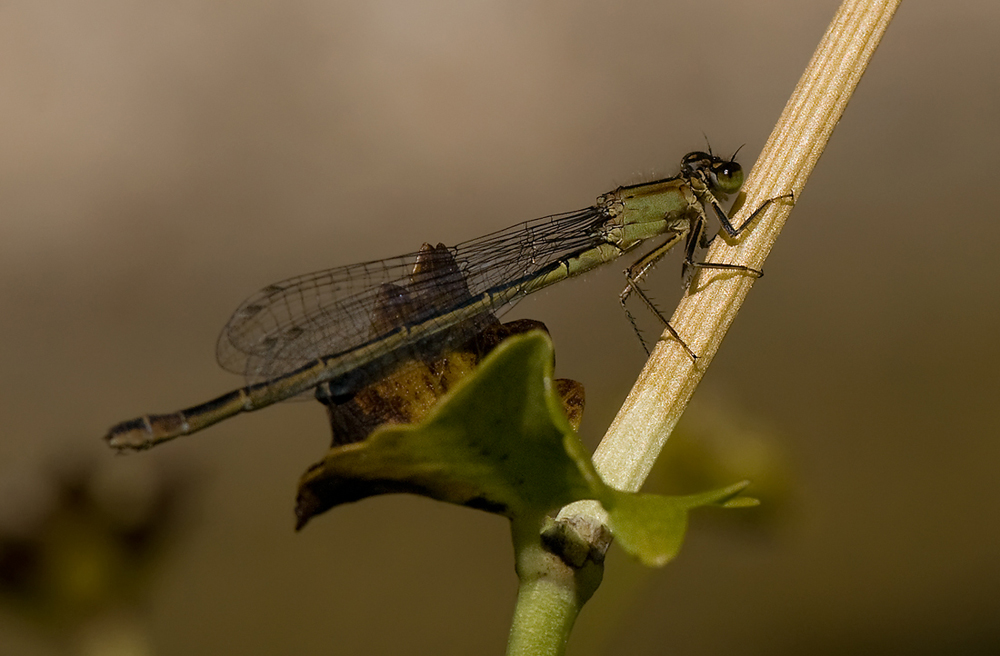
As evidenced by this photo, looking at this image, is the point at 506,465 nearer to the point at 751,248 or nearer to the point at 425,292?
the point at 751,248

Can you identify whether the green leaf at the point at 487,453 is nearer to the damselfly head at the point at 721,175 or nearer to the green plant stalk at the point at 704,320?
the green plant stalk at the point at 704,320

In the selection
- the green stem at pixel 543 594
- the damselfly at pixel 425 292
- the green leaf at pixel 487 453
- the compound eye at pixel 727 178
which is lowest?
the green stem at pixel 543 594

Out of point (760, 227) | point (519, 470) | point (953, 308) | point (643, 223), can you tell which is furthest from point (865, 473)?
point (519, 470)

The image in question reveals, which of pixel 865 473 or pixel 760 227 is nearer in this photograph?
pixel 760 227

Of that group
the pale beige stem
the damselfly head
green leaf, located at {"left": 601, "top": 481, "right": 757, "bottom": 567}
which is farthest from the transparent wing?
green leaf, located at {"left": 601, "top": 481, "right": 757, "bottom": 567}

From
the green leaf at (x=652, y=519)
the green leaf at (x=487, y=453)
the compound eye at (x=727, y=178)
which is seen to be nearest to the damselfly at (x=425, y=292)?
the compound eye at (x=727, y=178)

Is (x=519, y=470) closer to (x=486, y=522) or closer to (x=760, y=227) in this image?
(x=760, y=227)

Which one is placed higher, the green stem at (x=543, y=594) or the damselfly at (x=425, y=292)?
the damselfly at (x=425, y=292)

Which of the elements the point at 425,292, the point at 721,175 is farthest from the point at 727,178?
the point at 425,292
